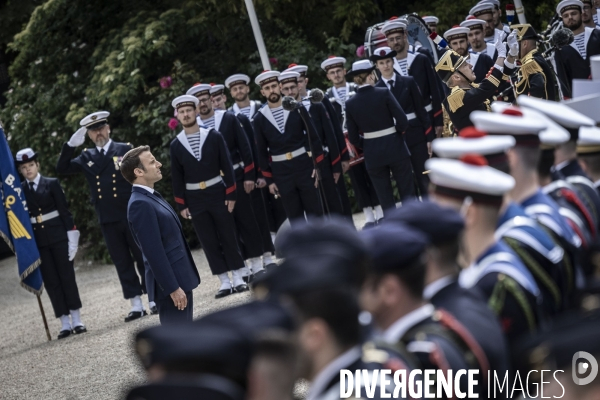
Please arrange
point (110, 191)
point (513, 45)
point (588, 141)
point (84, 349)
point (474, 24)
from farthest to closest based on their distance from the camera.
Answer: point (474, 24) → point (110, 191) → point (84, 349) → point (513, 45) → point (588, 141)

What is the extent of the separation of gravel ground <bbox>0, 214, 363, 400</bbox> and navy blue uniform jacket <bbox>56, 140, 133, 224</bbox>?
1.16 meters

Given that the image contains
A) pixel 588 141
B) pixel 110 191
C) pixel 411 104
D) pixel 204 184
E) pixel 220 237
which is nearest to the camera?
pixel 588 141

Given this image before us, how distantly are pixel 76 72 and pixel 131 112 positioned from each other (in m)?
1.72

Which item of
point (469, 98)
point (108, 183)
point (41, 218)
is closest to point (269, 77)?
point (108, 183)

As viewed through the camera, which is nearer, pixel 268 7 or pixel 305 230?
pixel 305 230

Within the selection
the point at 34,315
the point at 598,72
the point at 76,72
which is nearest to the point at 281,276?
the point at 598,72

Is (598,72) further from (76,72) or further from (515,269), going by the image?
(76,72)

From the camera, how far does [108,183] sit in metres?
10.9

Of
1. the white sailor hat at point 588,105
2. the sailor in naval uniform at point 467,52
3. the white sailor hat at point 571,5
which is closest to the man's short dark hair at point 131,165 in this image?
the white sailor hat at point 588,105

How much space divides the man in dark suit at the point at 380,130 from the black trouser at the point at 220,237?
161 cm

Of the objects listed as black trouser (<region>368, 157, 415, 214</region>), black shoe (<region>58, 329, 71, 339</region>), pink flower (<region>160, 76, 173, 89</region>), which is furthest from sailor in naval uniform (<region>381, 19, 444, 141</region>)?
pink flower (<region>160, 76, 173, 89</region>)

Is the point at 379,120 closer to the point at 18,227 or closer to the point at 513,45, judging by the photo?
the point at 513,45

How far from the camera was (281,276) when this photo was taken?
2.56 meters

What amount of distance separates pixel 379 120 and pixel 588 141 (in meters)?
5.82
